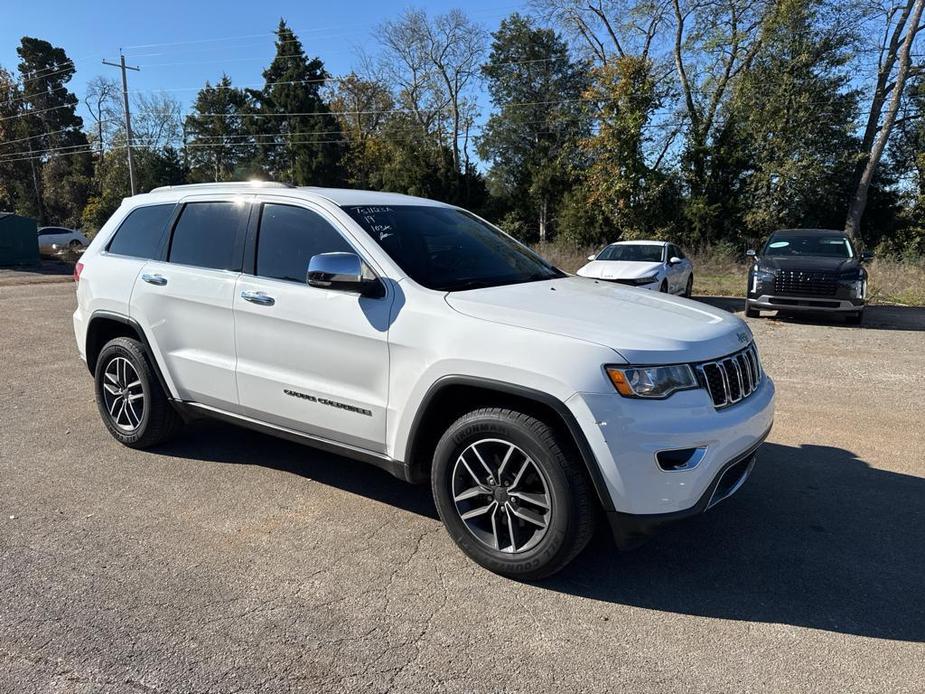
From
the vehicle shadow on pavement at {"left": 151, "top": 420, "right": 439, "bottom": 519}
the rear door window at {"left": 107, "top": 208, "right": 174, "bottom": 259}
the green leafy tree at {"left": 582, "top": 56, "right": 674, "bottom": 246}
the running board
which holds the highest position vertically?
the green leafy tree at {"left": 582, "top": 56, "right": 674, "bottom": 246}

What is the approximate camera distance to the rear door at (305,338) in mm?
3391

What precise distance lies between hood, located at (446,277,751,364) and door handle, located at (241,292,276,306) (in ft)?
3.77

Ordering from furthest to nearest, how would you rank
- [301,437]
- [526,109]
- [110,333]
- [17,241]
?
1. [526,109]
2. [17,241]
3. [110,333]
4. [301,437]

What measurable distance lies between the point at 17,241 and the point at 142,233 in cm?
2515

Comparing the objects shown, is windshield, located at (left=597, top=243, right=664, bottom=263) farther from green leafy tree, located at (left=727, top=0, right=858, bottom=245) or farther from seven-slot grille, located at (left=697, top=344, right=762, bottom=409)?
green leafy tree, located at (left=727, top=0, right=858, bottom=245)

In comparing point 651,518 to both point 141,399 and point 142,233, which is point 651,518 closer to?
point 141,399

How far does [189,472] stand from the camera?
14.4ft

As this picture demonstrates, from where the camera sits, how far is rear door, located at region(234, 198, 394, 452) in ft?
11.1

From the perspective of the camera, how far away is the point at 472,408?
10.7ft

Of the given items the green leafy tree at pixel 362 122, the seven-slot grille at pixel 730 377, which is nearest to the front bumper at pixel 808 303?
the seven-slot grille at pixel 730 377

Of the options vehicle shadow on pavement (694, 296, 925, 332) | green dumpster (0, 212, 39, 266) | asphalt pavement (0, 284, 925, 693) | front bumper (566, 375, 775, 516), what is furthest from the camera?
green dumpster (0, 212, 39, 266)

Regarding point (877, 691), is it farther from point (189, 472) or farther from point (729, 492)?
point (189, 472)

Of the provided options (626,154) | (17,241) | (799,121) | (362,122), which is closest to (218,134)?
(362,122)

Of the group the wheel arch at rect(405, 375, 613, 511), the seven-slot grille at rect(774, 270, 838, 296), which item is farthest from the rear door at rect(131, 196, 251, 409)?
the seven-slot grille at rect(774, 270, 838, 296)
